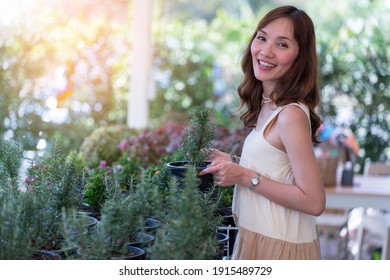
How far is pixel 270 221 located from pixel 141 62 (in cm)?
518

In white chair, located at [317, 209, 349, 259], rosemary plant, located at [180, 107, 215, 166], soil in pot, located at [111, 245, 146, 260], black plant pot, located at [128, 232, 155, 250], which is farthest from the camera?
white chair, located at [317, 209, 349, 259]

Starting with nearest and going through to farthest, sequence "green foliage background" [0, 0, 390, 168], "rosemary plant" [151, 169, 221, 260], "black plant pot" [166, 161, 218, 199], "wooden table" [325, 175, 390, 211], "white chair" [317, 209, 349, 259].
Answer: "rosemary plant" [151, 169, 221, 260], "black plant pot" [166, 161, 218, 199], "wooden table" [325, 175, 390, 211], "white chair" [317, 209, 349, 259], "green foliage background" [0, 0, 390, 168]

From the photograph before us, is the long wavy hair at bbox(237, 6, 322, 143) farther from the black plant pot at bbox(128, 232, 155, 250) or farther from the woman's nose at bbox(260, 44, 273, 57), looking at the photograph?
the black plant pot at bbox(128, 232, 155, 250)

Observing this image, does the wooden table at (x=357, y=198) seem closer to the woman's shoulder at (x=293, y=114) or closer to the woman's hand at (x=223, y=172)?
the woman's shoulder at (x=293, y=114)

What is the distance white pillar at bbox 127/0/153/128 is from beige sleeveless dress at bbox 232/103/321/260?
16.4 feet

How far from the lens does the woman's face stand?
2258 millimetres

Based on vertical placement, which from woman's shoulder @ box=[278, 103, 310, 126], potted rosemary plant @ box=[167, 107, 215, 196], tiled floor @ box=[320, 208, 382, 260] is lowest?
tiled floor @ box=[320, 208, 382, 260]

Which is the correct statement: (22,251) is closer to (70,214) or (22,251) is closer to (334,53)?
(70,214)

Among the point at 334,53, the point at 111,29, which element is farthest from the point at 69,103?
the point at 334,53

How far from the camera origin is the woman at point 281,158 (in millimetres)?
2094

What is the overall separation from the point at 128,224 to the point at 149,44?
5808 millimetres

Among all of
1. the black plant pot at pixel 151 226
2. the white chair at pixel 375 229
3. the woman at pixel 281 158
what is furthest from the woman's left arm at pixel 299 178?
the white chair at pixel 375 229

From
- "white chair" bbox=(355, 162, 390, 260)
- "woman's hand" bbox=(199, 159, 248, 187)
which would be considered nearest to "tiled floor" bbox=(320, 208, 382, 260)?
"white chair" bbox=(355, 162, 390, 260)
